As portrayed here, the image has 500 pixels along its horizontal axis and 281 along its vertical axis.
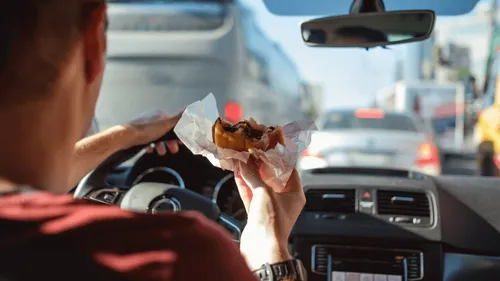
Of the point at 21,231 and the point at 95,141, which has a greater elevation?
the point at 21,231

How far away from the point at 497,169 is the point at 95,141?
4.90 metres

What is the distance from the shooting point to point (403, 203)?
10.0ft

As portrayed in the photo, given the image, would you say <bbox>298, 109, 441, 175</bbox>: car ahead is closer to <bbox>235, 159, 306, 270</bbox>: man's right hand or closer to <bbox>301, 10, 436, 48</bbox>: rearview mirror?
<bbox>301, 10, 436, 48</bbox>: rearview mirror

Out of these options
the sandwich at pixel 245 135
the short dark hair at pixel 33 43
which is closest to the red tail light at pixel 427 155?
the sandwich at pixel 245 135

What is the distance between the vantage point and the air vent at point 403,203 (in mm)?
3018

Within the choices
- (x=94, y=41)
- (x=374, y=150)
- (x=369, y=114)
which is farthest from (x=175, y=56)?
(x=94, y=41)

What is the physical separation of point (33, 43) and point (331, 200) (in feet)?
7.25

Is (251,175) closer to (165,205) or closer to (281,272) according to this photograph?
(281,272)

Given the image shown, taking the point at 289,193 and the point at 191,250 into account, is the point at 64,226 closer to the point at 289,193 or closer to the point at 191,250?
the point at 191,250

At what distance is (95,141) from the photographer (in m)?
2.54

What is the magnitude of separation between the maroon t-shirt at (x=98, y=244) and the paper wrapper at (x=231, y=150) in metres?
0.70

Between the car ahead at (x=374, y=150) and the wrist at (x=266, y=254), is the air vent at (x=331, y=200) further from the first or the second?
the car ahead at (x=374, y=150)

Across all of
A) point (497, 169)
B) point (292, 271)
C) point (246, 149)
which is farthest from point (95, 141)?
point (497, 169)

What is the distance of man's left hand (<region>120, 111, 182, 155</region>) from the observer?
2611mm
